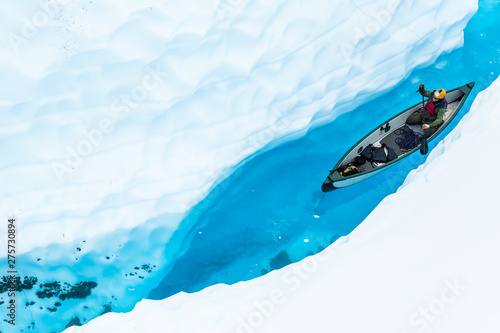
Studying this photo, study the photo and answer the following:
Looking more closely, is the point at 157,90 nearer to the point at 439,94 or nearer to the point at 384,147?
the point at 384,147

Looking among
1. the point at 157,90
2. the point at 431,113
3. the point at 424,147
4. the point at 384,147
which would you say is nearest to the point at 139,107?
the point at 157,90

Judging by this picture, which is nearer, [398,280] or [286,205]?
[398,280]

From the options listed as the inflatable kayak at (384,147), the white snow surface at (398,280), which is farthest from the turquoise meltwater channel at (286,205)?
the white snow surface at (398,280)

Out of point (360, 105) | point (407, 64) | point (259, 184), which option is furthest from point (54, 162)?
point (407, 64)

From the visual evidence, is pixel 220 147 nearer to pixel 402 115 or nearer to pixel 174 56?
pixel 174 56

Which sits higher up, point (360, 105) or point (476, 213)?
point (360, 105)
